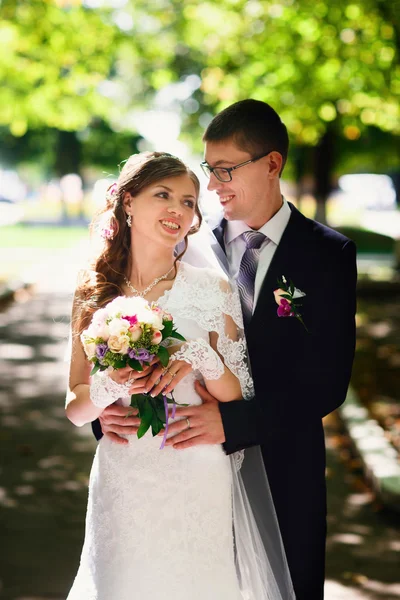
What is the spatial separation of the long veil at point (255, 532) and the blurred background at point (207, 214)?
1.11 m

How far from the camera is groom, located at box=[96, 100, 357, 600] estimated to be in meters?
3.38

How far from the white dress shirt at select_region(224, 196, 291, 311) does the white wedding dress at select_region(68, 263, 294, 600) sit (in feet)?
0.82

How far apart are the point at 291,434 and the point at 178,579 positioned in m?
0.74

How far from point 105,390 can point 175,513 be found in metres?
0.61

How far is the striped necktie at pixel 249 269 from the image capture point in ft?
11.8

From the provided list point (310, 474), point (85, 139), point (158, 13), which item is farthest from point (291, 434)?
point (85, 139)

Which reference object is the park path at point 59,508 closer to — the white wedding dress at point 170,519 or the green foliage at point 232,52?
the white wedding dress at point 170,519

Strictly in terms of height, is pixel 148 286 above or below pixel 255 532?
above

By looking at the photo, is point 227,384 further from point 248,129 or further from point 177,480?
point 248,129

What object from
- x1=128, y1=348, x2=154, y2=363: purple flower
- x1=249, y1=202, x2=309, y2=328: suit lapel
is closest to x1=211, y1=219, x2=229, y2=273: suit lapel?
x1=249, y1=202, x2=309, y2=328: suit lapel

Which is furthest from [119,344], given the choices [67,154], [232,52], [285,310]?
[67,154]

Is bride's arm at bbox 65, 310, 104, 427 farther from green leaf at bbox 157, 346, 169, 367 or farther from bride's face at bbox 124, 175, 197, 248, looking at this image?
bride's face at bbox 124, 175, 197, 248

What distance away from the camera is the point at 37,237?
37.8 metres

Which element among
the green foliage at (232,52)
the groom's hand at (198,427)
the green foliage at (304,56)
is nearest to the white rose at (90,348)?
the groom's hand at (198,427)
